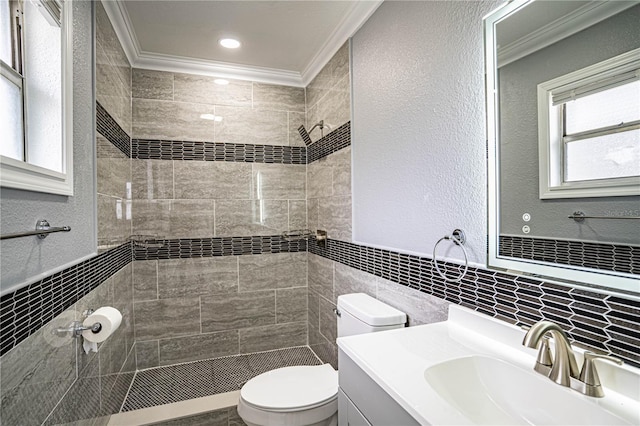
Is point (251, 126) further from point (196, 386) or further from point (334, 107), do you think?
point (196, 386)

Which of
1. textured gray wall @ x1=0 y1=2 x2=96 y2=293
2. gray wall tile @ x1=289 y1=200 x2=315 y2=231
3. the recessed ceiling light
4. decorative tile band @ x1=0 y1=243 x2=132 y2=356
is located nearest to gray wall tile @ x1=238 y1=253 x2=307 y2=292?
gray wall tile @ x1=289 y1=200 x2=315 y2=231

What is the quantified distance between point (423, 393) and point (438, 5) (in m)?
1.44

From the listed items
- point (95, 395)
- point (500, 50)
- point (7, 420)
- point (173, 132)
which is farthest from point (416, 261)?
point (173, 132)

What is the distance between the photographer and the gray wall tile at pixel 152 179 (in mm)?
2531

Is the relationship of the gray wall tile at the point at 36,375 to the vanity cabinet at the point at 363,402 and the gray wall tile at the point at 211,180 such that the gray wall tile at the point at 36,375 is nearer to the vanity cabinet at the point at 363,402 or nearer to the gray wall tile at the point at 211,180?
the vanity cabinet at the point at 363,402

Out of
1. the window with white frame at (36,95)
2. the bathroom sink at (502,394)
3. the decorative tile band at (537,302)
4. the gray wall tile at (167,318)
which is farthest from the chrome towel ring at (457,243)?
the gray wall tile at (167,318)

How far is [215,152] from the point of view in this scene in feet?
8.92

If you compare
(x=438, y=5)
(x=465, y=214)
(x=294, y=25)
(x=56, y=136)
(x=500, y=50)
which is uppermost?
(x=294, y=25)

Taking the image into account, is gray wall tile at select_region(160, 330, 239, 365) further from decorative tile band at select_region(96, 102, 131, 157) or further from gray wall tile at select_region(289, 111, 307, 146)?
gray wall tile at select_region(289, 111, 307, 146)

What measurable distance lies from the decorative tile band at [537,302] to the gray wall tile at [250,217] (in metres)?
1.46

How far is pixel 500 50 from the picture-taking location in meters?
1.13

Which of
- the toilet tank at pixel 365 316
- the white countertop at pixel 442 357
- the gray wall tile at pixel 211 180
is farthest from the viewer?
the gray wall tile at pixel 211 180

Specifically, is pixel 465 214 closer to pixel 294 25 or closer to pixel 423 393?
pixel 423 393

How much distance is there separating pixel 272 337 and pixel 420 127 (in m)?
2.18
